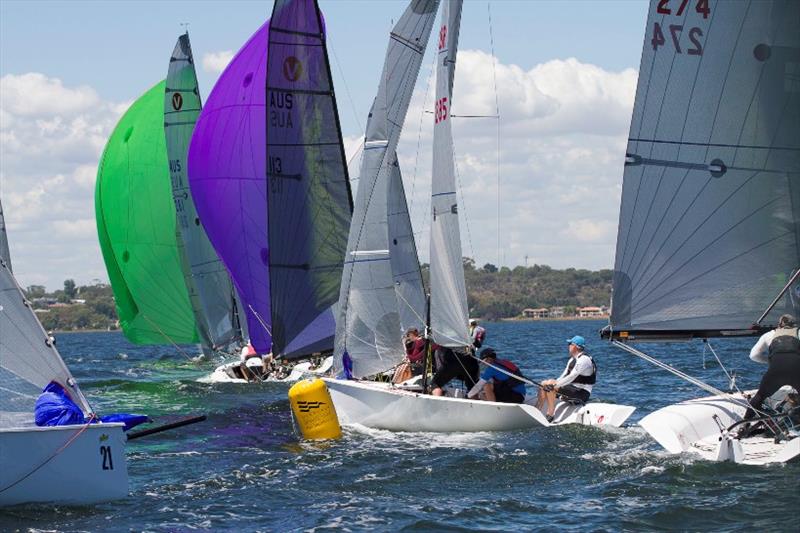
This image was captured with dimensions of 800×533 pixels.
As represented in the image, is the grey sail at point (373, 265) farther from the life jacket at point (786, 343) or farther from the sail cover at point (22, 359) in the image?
the life jacket at point (786, 343)

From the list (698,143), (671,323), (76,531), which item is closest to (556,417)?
(671,323)

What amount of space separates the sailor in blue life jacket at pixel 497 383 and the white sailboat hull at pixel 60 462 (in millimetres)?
6202

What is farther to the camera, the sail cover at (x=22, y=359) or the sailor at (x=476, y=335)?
the sailor at (x=476, y=335)

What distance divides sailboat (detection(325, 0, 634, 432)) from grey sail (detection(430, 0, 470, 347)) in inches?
0.5

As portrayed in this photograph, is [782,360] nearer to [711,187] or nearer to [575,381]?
[711,187]

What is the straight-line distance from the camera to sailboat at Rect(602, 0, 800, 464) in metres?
14.1

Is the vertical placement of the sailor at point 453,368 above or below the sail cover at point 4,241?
below

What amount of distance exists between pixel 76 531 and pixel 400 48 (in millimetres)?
10147

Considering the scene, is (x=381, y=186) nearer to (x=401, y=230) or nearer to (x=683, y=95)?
(x=401, y=230)

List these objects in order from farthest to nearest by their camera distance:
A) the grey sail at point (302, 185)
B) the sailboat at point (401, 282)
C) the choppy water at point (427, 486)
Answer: the grey sail at point (302, 185) → the sailboat at point (401, 282) → the choppy water at point (427, 486)

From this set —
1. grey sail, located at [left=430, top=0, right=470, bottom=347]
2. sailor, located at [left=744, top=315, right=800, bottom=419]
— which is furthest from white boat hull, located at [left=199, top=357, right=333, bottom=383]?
sailor, located at [left=744, top=315, right=800, bottom=419]

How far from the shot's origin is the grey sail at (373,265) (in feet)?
67.6

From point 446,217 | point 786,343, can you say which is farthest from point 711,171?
point 446,217

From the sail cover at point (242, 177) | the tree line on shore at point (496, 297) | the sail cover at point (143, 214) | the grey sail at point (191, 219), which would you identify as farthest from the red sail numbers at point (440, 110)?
the tree line on shore at point (496, 297)
